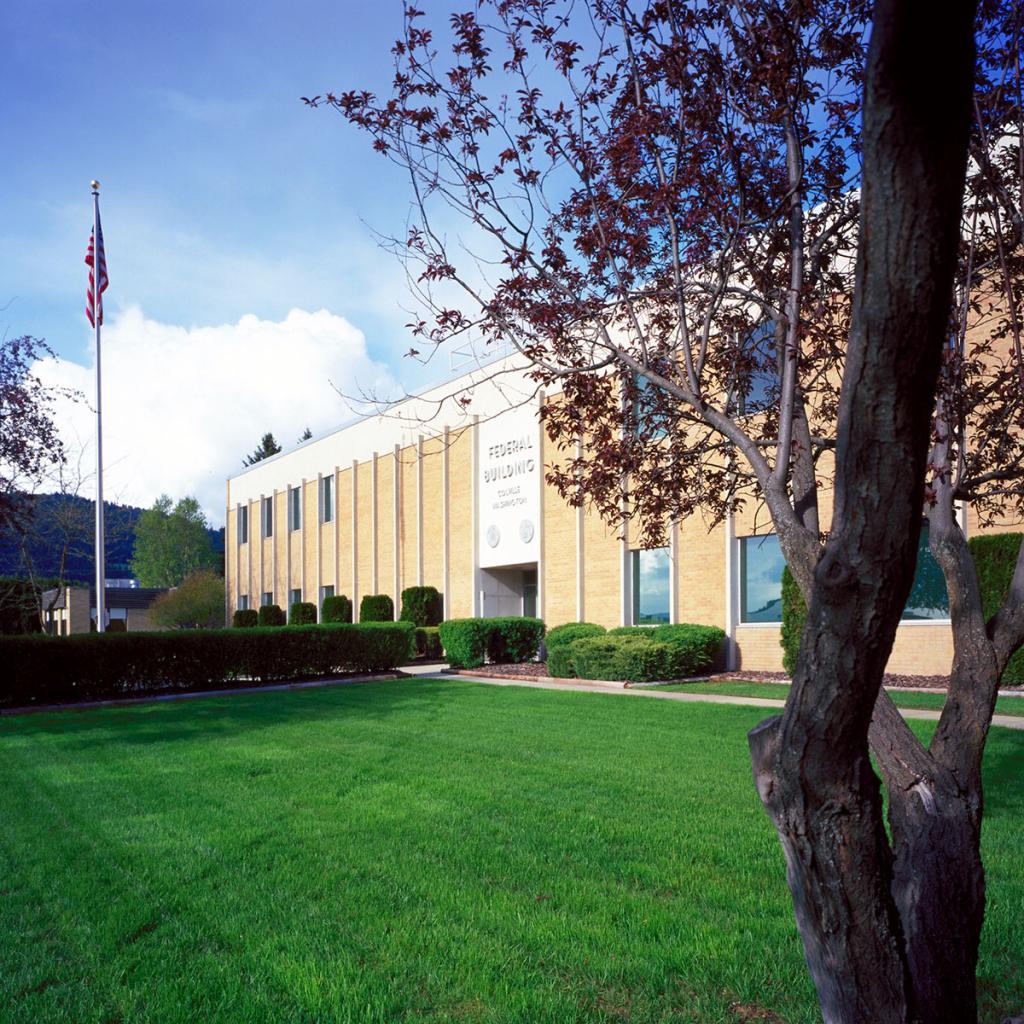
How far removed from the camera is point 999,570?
1427 cm

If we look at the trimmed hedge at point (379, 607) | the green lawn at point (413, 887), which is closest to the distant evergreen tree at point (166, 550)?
the trimmed hedge at point (379, 607)

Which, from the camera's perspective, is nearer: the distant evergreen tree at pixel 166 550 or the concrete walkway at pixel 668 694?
the concrete walkway at pixel 668 694

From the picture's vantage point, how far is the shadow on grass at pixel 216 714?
479 inches

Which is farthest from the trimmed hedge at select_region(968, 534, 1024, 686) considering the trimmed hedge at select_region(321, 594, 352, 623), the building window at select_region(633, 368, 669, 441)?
the trimmed hedge at select_region(321, 594, 352, 623)

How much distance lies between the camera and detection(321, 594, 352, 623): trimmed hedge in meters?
36.3

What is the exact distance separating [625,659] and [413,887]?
547 inches

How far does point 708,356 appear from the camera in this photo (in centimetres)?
639

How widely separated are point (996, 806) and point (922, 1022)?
5080mm

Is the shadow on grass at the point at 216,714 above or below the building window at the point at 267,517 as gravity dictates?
below

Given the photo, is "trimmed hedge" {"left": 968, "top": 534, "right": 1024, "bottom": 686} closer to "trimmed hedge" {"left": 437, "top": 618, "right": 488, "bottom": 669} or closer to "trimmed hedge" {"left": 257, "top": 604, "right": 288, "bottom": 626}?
"trimmed hedge" {"left": 437, "top": 618, "right": 488, "bottom": 669}

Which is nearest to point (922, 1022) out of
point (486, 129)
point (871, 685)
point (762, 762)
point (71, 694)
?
point (762, 762)

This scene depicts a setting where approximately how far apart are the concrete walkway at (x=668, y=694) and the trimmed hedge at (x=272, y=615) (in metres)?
20.9

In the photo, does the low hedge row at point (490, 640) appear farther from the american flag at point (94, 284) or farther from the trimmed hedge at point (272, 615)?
the trimmed hedge at point (272, 615)

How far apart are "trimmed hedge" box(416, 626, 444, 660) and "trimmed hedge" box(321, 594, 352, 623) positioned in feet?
26.4
